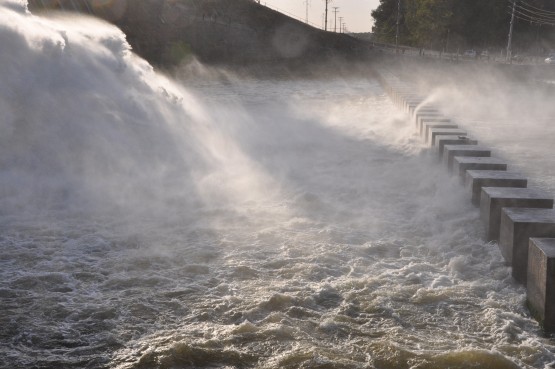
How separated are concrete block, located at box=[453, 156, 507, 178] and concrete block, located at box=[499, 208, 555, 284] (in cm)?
300

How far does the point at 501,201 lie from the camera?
833 centimetres

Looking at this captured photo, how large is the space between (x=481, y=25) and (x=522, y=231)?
75263 millimetres

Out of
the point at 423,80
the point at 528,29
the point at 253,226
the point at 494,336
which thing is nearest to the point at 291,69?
the point at 423,80

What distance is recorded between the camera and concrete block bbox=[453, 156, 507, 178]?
10508 mm

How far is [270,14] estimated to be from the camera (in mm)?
58844

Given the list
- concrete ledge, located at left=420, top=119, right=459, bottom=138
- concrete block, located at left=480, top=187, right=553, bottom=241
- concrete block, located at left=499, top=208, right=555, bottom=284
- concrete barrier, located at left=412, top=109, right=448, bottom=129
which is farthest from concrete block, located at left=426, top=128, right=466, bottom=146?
concrete block, located at left=499, top=208, right=555, bottom=284

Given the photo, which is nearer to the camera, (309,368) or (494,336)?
(309,368)

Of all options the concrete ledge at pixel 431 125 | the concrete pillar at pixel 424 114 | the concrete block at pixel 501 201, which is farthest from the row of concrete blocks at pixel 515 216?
the concrete pillar at pixel 424 114

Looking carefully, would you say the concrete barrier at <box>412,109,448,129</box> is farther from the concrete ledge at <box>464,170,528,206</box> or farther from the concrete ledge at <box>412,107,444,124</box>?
the concrete ledge at <box>464,170,528,206</box>

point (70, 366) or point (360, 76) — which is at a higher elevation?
point (360, 76)

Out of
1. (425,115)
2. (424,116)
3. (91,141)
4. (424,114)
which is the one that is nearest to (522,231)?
(91,141)

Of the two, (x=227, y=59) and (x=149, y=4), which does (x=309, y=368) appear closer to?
(x=149, y=4)

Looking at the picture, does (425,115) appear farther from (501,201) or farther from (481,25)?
(481,25)

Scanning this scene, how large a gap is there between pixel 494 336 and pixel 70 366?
364 cm
